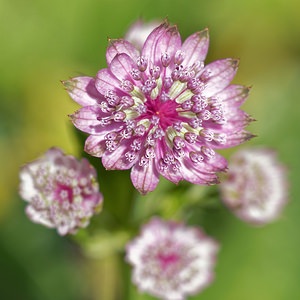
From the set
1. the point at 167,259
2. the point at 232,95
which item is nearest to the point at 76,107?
the point at 167,259

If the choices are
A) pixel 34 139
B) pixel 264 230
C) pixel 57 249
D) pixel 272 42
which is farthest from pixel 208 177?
pixel 272 42

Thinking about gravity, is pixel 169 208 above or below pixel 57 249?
above

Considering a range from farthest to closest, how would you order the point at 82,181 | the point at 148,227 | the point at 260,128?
the point at 260,128, the point at 148,227, the point at 82,181

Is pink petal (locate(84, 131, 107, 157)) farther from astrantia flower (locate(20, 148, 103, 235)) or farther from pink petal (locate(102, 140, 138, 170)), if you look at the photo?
astrantia flower (locate(20, 148, 103, 235))

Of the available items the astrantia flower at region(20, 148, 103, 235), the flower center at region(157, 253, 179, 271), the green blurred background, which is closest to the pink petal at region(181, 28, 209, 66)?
the astrantia flower at region(20, 148, 103, 235)

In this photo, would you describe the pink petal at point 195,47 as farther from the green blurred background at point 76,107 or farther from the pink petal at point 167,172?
the green blurred background at point 76,107

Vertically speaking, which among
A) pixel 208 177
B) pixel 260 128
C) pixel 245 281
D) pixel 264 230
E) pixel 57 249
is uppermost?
pixel 208 177

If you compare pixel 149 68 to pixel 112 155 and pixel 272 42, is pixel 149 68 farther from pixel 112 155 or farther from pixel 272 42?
pixel 272 42
